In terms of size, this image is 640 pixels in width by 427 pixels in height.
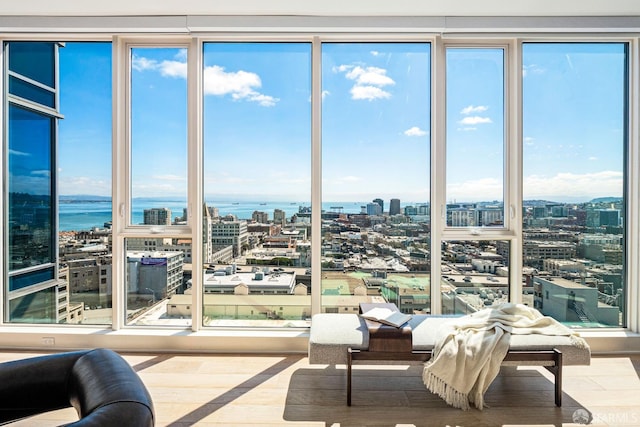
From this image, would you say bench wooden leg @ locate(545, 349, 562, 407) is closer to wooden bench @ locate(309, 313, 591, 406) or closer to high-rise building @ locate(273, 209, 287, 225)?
wooden bench @ locate(309, 313, 591, 406)

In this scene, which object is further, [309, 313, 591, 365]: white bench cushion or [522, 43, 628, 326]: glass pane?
[522, 43, 628, 326]: glass pane

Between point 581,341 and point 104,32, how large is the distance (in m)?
4.46

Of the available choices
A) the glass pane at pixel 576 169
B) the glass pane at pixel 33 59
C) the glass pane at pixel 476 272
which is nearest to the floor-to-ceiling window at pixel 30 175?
the glass pane at pixel 33 59

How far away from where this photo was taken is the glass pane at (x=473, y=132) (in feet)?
10.8

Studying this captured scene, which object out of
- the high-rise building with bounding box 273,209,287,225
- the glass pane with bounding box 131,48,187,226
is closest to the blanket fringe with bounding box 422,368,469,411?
the high-rise building with bounding box 273,209,287,225

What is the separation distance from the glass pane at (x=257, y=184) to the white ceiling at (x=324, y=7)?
368 millimetres

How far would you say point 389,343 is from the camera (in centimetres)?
236

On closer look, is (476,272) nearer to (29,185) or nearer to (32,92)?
(29,185)

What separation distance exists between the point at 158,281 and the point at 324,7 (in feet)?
9.20

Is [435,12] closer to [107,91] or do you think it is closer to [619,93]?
[619,93]

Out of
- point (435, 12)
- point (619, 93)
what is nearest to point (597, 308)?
point (619, 93)

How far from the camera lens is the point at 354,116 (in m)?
3.29

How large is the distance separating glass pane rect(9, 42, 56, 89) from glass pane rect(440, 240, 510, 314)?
3999 millimetres

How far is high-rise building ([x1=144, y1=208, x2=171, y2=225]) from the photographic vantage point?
3.32 metres
